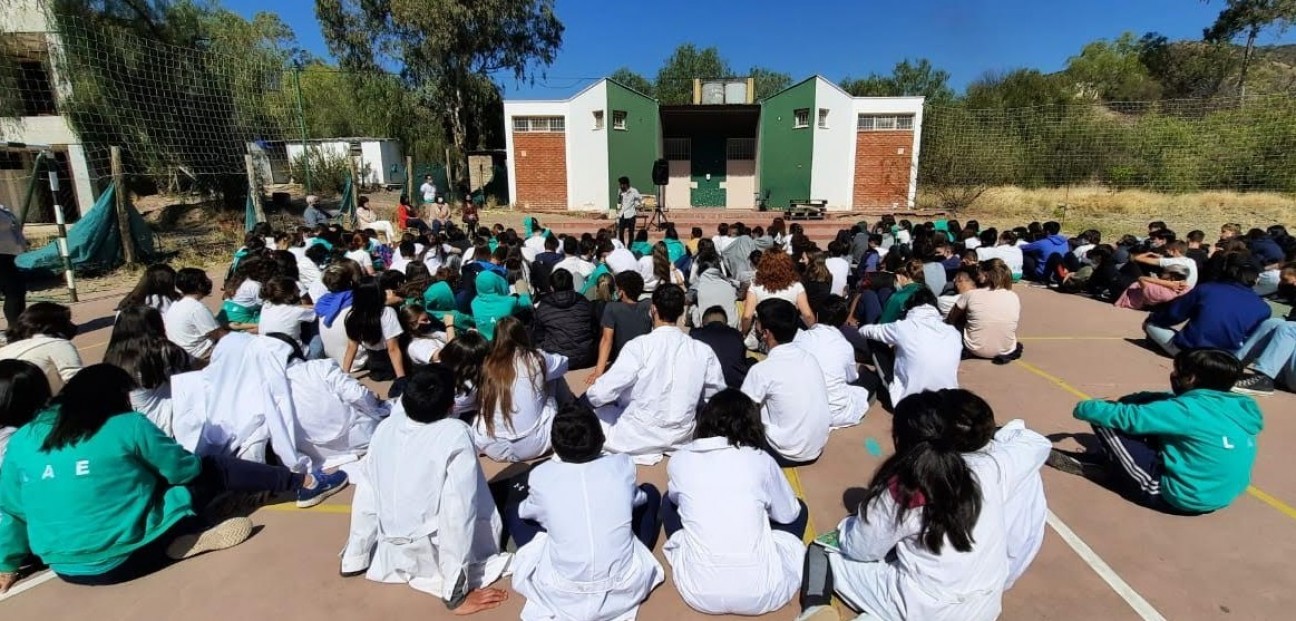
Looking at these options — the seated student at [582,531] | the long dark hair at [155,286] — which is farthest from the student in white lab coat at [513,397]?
the long dark hair at [155,286]

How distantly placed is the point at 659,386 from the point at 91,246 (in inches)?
426

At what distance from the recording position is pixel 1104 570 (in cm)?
282

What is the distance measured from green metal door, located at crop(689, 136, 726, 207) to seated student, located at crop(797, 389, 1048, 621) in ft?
61.2

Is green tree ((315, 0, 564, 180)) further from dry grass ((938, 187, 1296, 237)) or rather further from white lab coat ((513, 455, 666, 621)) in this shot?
white lab coat ((513, 455, 666, 621))

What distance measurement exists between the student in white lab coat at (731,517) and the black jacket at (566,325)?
2697mm

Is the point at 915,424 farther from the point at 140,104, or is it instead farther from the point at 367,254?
the point at 140,104

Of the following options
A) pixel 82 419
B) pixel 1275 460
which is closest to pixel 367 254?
pixel 82 419

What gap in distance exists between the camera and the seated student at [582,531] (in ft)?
7.63

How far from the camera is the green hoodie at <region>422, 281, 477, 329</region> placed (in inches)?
226

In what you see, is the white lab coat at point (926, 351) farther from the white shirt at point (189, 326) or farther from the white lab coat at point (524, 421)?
the white shirt at point (189, 326)

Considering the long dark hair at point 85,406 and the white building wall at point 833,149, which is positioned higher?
the white building wall at point 833,149

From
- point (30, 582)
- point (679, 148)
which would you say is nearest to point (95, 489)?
point (30, 582)

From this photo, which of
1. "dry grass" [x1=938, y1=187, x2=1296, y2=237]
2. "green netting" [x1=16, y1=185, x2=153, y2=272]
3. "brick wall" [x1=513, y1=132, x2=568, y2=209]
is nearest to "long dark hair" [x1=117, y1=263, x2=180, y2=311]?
"green netting" [x1=16, y1=185, x2=153, y2=272]

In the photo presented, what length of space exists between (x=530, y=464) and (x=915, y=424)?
2330 millimetres
